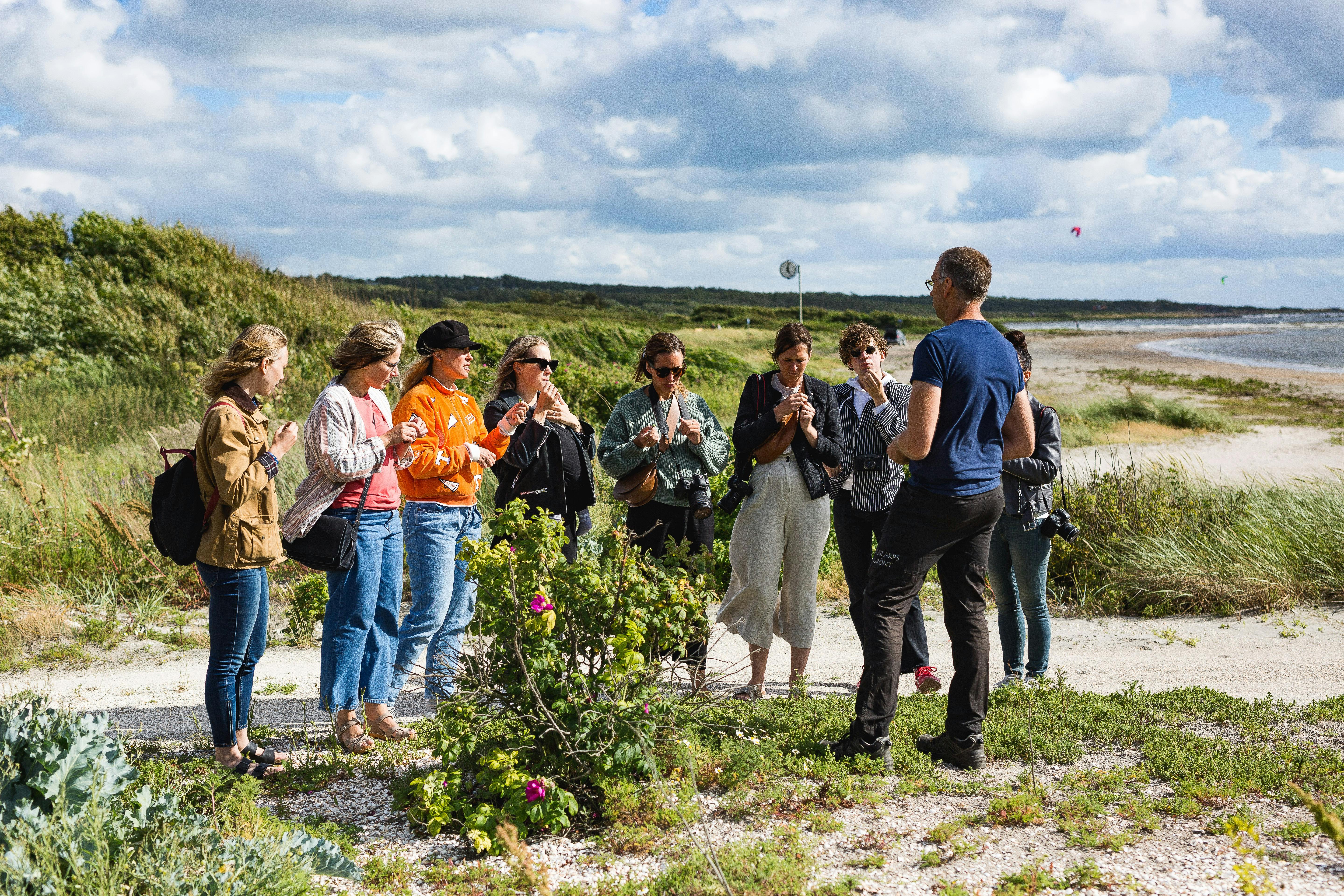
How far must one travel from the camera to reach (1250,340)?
8156 cm

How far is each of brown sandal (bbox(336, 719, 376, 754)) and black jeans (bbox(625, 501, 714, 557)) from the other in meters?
1.68

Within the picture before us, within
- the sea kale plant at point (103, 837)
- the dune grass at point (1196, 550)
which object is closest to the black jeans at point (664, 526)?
the sea kale plant at point (103, 837)

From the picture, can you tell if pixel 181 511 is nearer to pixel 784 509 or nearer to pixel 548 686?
pixel 548 686

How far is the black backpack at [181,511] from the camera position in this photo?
3.79m

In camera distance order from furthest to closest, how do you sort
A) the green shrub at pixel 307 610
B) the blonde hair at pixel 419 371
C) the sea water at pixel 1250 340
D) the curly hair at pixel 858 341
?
the sea water at pixel 1250 340
the green shrub at pixel 307 610
the curly hair at pixel 858 341
the blonde hair at pixel 419 371

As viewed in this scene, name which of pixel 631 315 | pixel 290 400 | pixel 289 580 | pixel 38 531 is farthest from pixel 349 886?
pixel 631 315

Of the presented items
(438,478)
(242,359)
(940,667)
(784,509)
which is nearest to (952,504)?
(784,509)

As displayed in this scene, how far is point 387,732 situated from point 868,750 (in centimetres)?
226

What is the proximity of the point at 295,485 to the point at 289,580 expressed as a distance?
5.26 ft

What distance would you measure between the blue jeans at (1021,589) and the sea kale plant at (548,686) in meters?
2.16

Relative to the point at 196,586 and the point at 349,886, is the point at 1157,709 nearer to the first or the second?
the point at 349,886

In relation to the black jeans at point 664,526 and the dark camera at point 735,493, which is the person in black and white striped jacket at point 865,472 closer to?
the dark camera at point 735,493

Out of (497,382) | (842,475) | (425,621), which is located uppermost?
(497,382)

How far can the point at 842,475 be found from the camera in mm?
5051
